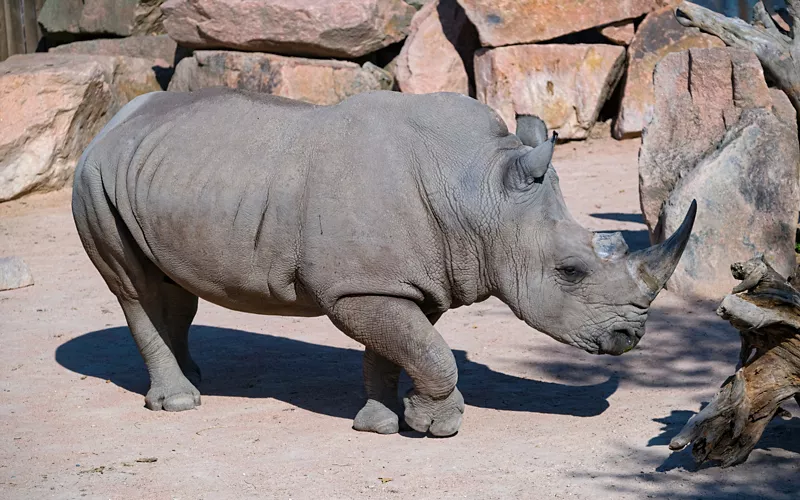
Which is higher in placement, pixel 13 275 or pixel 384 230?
pixel 384 230

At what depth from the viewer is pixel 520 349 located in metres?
6.52

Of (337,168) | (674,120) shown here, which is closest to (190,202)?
(337,168)

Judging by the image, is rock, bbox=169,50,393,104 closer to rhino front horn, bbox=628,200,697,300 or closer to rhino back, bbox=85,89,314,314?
rhino back, bbox=85,89,314,314

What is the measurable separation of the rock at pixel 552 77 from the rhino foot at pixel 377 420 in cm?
757

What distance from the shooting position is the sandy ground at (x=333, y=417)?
437 centimetres

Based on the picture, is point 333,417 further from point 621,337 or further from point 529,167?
point 529,167

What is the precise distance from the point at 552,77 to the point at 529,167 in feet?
25.6

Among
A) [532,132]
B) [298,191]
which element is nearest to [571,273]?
[532,132]

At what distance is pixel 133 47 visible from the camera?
13.7 m

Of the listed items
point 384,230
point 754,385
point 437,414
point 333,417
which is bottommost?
point 333,417

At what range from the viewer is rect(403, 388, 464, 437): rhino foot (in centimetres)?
498

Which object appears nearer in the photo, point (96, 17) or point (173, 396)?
point (173, 396)

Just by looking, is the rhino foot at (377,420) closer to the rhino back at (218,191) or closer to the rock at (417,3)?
the rhino back at (218,191)

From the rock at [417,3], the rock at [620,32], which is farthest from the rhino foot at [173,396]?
the rock at [417,3]
